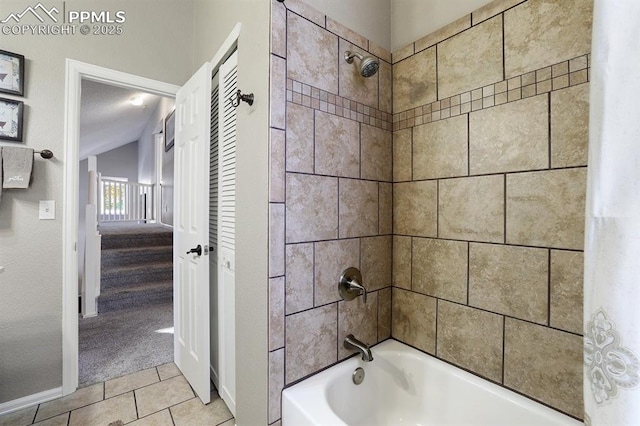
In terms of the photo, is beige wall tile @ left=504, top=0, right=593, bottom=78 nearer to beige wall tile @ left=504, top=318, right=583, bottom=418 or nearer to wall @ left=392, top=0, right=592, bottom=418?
wall @ left=392, top=0, right=592, bottom=418

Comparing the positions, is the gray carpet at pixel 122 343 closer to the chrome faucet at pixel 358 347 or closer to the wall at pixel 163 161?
the chrome faucet at pixel 358 347

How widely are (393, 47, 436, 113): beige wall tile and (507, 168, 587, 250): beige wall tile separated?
2.00 feet

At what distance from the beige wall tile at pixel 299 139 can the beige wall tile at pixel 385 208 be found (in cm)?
50

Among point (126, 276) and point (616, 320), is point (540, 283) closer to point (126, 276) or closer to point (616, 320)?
point (616, 320)

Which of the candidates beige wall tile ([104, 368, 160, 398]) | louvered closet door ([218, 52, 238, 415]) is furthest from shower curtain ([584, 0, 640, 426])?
beige wall tile ([104, 368, 160, 398])

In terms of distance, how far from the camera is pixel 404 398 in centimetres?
145

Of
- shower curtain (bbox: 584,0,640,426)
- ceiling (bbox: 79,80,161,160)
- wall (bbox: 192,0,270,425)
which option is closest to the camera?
shower curtain (bbox: 584,0,640,426)

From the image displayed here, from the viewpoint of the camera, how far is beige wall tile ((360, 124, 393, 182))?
4.93ft

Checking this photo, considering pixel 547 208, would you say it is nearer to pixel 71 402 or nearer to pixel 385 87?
pixel 385 87

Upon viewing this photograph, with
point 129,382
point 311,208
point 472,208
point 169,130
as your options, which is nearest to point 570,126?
point 472,208

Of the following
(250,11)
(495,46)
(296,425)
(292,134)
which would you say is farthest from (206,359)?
(495,46)

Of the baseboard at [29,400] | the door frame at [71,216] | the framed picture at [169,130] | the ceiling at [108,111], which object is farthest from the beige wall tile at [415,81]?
the framed picture at [169,130]

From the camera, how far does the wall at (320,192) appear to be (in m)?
1.19

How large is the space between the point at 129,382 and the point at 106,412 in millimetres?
313
